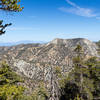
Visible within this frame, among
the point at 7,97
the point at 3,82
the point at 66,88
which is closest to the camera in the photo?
the point at 7,97

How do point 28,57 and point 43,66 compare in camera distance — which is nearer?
point 43,66

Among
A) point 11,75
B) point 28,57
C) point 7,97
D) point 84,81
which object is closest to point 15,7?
point 7,97

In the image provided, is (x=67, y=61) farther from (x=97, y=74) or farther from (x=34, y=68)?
(x=97, y=74)

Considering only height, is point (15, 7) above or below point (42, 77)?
above

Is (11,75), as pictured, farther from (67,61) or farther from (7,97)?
(67,61)

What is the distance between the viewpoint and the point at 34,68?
205 feet

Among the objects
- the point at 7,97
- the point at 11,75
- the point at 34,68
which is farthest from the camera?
the point at 34,68

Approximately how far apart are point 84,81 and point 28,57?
6032 cm

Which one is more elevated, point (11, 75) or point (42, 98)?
point (11, 75)

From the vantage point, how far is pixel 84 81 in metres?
26.4

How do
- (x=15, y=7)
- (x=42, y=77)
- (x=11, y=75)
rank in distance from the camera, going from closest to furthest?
(x=15, y=7)
(x=11, y=75)
(x=42, y=77)

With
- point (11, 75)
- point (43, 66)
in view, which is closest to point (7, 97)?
point (11, 75)

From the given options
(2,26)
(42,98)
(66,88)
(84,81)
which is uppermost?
(2,26)

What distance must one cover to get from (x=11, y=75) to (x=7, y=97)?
10531 millimetres
